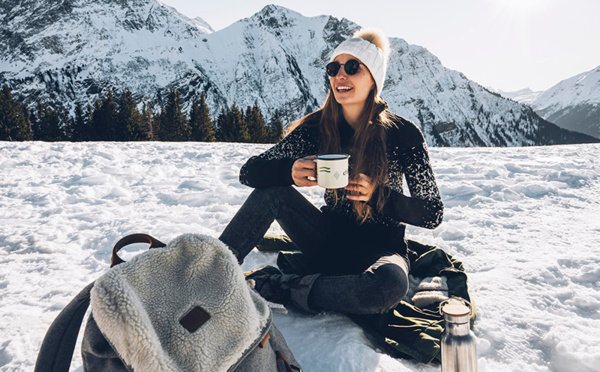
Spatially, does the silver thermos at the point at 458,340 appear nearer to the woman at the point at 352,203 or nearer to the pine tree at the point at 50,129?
the woman at the point at 352,203

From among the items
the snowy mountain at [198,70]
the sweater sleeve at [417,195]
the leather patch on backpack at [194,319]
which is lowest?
the leather patch on backpack at [194,319]

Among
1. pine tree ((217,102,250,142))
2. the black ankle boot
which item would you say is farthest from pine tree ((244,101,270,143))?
the black ankle boot

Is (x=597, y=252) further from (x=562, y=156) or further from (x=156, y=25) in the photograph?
(x=156, y=25)

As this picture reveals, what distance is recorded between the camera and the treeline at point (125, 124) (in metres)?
43.8

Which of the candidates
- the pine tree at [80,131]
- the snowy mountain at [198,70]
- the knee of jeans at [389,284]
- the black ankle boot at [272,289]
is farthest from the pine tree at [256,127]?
the snowy mountain at [198,70]

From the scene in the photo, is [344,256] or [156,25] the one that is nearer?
[344,256]

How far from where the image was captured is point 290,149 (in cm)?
287

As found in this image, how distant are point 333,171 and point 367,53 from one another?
41.8 inches

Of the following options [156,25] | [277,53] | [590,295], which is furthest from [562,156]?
[156,25]

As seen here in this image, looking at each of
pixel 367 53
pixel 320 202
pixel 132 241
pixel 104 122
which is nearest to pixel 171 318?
pixel 132 241

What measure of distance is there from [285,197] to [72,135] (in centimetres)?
4921

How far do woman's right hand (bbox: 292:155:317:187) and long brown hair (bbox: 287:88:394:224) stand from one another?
220 millimetres

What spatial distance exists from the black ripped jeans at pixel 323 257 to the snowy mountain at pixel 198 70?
15016 centimetres

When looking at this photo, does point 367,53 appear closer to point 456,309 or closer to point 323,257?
point 323,257
